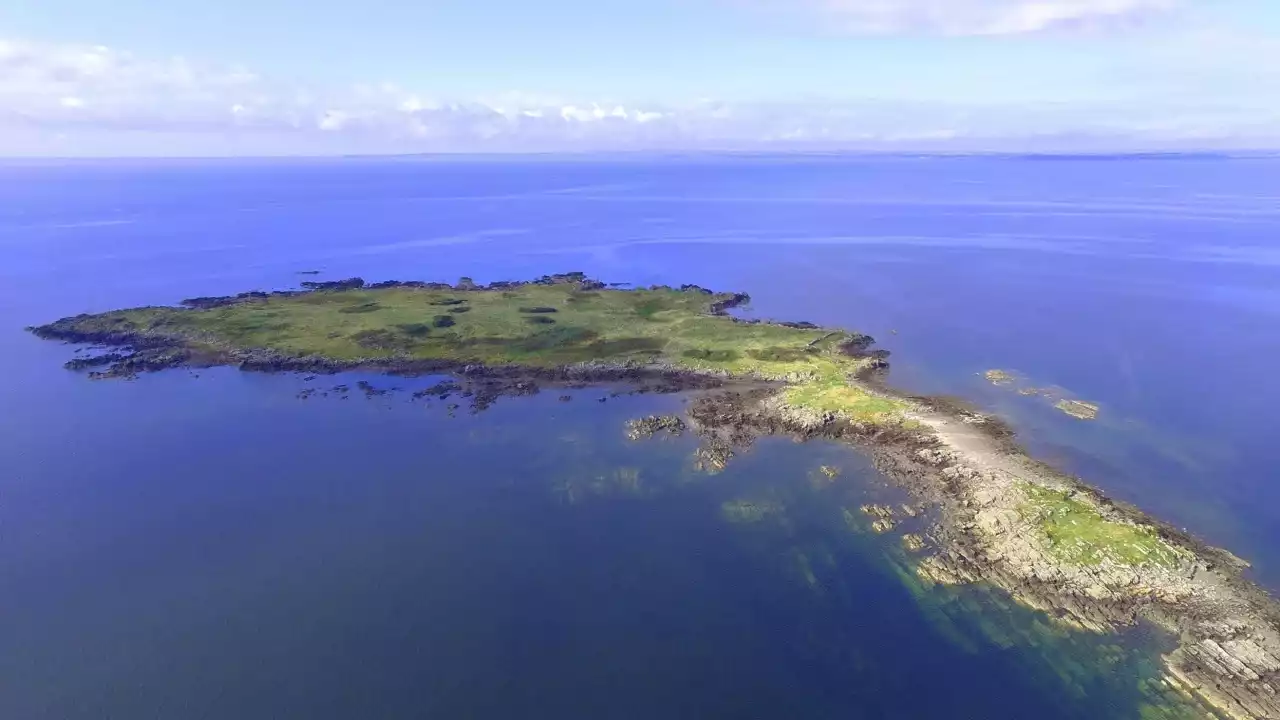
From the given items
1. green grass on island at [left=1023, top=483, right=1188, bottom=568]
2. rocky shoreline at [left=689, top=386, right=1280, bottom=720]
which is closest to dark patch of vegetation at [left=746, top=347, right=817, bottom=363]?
rocky shoreline at [left=689, top=386, right=1280, bottom=720]

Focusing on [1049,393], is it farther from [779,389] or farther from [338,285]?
[338,285]

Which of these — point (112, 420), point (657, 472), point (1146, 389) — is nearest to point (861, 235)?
point (1146, 389)

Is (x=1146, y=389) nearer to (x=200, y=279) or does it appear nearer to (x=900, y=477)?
(x=900, y=477)

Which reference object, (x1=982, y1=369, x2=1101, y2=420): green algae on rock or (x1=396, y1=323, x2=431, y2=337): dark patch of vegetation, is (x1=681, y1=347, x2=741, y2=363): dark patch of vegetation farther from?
(x1=396, y1=323, x2=431, y2=337): dark patch of vegetation

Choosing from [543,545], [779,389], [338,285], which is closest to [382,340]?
[338,285]

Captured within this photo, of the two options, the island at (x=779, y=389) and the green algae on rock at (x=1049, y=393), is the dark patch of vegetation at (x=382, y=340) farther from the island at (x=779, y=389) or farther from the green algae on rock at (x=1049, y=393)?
the green algae on rock at (x=1049, y=393)

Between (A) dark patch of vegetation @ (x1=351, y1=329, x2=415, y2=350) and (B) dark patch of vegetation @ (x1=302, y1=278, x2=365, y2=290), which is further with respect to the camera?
(B) dark patch of vegetation @ (x1=302, y1=278, x2=365, y2=290)
